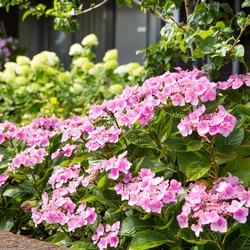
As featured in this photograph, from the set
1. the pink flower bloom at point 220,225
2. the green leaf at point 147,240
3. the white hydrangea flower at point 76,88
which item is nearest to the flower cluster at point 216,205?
the pink flower bloom at point 220,225

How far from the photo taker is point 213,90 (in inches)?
98.1

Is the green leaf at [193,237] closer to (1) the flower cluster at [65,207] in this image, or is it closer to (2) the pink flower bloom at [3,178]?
(1) the flower cluster at [65,207]

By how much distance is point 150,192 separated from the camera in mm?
2250

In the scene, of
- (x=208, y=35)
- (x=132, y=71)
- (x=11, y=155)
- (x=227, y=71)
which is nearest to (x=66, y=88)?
(x=132, y=71)

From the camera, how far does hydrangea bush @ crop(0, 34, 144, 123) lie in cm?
677

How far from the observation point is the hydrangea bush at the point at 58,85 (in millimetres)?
6766

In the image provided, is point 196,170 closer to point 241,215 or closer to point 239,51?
point 241,215

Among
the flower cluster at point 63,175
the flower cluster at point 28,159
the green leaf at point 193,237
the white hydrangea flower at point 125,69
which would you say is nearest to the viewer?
the green leaf at point 193,237

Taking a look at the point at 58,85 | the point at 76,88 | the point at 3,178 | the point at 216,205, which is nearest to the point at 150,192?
the point at 216,205

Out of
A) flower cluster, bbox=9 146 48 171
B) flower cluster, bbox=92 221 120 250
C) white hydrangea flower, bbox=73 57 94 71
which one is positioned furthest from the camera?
white hydrangea flower, bbox=73 57 94 71

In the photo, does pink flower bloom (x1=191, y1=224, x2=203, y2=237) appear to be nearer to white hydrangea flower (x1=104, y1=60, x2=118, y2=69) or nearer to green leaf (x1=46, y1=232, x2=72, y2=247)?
green leaf (x1=46, y1=232, x2=72, y2=247)

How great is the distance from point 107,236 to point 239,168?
554 mm

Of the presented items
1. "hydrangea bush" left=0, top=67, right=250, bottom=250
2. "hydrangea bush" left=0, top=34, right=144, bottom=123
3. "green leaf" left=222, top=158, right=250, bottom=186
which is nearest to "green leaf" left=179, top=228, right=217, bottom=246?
"hydrangea bush" left=0, top=67, right=250, bottom=250

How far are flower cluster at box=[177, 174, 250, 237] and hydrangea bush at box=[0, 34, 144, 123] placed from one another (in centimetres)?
439
